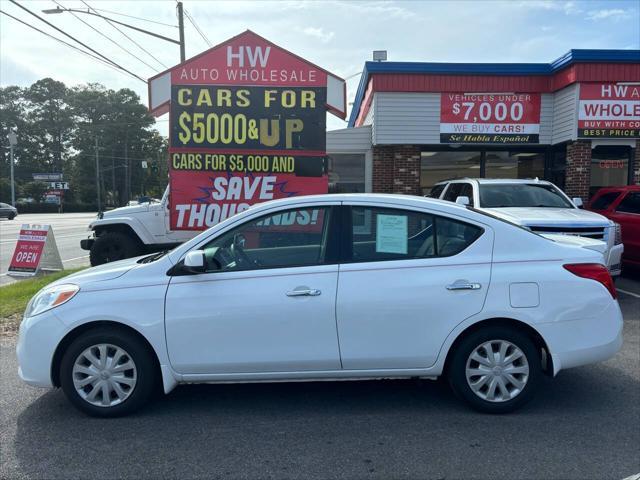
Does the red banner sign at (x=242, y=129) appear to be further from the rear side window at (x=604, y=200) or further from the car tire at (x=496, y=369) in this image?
the rear side window at (x=604, y=200)

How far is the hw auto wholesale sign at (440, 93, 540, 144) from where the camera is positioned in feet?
46.1

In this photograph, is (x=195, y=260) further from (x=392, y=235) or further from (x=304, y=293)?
(x=392, y=235)

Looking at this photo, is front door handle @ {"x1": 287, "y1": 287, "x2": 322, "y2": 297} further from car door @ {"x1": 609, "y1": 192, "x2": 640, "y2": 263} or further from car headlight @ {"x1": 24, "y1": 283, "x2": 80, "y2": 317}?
car door @ {"x1": 609, "y1": 192, "x2": 640, "y2": 263}

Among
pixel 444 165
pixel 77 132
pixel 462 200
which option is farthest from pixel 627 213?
pixel 77 132

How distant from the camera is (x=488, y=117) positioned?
14.1 meters

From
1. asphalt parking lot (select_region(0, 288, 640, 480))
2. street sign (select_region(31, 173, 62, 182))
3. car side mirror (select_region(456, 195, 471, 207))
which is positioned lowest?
asphalt parking lot (select_region(0, 288, 640, 480))

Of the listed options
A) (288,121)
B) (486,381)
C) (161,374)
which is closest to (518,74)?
(288,121)

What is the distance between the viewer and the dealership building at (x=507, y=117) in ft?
43.4

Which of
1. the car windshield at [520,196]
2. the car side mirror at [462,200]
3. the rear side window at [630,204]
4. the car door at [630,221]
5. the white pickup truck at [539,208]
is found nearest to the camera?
the car side mirror at [462,200]

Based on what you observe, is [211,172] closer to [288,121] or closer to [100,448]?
[288,121]

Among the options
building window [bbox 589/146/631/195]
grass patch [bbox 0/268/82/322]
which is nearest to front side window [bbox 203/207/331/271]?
grass patch [bbox 0/268/82/322]

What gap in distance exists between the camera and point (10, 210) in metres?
42.9

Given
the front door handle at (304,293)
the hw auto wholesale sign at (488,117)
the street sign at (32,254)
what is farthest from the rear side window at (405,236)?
the hw auto wholesale sign at (488,117)

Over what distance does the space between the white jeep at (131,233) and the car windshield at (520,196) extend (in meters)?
5.70
